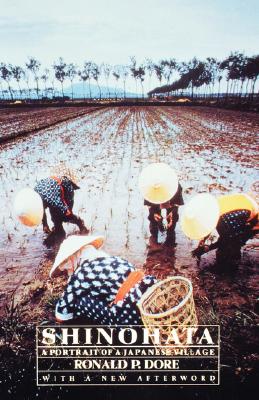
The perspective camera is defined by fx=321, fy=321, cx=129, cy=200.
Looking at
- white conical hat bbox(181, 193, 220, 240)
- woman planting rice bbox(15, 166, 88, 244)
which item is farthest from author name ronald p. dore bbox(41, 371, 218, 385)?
woman planting rice bbox(15, 166, 88, 244)

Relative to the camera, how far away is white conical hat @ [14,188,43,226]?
374cm

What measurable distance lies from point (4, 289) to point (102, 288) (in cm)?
203

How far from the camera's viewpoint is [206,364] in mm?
2680

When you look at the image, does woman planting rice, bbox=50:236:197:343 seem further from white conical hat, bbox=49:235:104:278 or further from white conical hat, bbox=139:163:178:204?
white conical hat, bbox=139:163:178:204

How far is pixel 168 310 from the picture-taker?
7.67ft

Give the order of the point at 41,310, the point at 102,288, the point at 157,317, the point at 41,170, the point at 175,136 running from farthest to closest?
the point at 175,136, the point at 41,170, the point at 41,310, the point at 102,288, the point at 157,317

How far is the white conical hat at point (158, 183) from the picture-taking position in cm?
368

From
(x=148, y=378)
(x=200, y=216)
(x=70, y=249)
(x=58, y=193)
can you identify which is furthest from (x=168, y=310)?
(x=58, y=193)

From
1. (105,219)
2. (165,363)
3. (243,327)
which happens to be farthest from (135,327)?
(105,219)

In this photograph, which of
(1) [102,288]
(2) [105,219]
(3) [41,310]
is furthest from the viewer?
(2) [105,219]

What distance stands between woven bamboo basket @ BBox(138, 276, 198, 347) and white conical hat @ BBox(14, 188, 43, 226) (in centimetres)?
183

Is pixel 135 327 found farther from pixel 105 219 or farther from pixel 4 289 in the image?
pixel 105 219

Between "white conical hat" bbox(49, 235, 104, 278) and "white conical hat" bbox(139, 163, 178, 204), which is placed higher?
"white conical hat" bbox(139, 163, 178, 204)

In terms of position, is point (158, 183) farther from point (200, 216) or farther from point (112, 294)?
point (112, 294)
